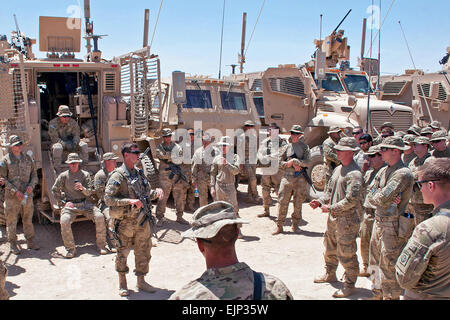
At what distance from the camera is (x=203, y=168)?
769 centimetres

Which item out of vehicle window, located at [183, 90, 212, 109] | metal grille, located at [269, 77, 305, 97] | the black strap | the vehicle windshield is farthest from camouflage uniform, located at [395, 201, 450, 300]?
the vehicle windshield

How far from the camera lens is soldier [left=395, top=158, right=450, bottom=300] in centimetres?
231

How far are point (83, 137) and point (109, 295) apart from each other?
168 inches

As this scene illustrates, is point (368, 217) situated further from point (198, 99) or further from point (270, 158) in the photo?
point (198, 99)

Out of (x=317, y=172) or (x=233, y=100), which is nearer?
(x=317, y=172)

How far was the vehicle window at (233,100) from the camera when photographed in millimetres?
9332

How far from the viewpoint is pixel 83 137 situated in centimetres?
840

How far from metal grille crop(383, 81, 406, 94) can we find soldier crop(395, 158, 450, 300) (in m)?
10.5

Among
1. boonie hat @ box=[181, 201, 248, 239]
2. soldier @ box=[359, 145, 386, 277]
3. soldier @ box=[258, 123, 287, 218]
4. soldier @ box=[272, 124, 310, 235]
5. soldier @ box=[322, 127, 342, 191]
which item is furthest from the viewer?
soldier @ box=[258, 123, 287, 218]

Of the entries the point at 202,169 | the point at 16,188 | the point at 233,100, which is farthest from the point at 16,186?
the point at 233,100

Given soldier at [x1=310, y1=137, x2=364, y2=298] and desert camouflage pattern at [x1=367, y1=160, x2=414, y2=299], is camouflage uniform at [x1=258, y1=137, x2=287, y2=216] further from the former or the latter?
desert camouflage pattern at [x1=367, y1=160, x2=414, y2=299]

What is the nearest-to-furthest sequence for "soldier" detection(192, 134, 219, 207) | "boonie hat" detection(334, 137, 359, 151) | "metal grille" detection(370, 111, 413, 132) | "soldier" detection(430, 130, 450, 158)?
"boonie hat" detection(334, 137, 359, 151), "soldier" detection(430, 130, 450, 158), "soldier" detection(192, 134, 219, 207), "metal grille" detection(370, 111, 413, 132)

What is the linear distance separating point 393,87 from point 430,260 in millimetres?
10985

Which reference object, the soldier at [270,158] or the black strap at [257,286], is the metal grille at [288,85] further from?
the black strap at [257,286]
